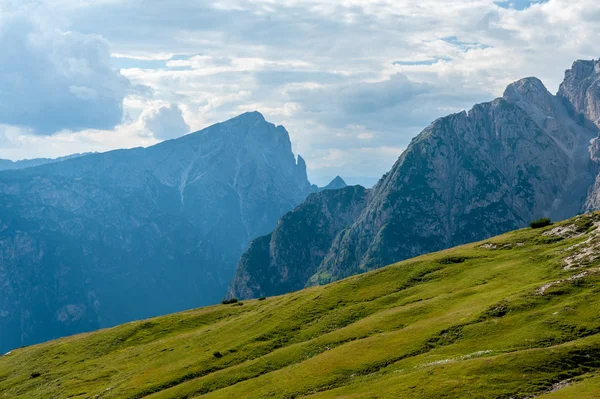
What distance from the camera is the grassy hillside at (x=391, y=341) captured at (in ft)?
193

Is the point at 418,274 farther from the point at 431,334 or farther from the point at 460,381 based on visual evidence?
the point at 460,381

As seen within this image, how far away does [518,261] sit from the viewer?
10225 centimetres

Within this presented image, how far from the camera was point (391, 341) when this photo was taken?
7619 cm

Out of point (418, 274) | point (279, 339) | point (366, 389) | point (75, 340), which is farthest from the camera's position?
point (75, 340)

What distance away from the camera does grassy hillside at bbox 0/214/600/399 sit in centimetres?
5897

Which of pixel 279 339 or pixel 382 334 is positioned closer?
pixel 382 334

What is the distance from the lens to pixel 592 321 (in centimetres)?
6519

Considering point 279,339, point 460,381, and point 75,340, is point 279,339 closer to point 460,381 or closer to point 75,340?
point 460,381

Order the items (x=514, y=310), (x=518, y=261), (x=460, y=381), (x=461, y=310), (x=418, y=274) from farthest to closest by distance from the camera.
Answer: (x=418, y=274)
(x=518, y=261)
(x=461, y=310)
(x=514, y=310)
(x=460, y=381)

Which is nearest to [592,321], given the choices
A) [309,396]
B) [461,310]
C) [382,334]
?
[461,310]

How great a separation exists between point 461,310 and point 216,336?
1960 inches

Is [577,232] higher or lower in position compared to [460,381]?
higher

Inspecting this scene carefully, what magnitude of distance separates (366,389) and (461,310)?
79.0 ft

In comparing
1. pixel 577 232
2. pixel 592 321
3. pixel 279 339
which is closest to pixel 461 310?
pixel 592 321
